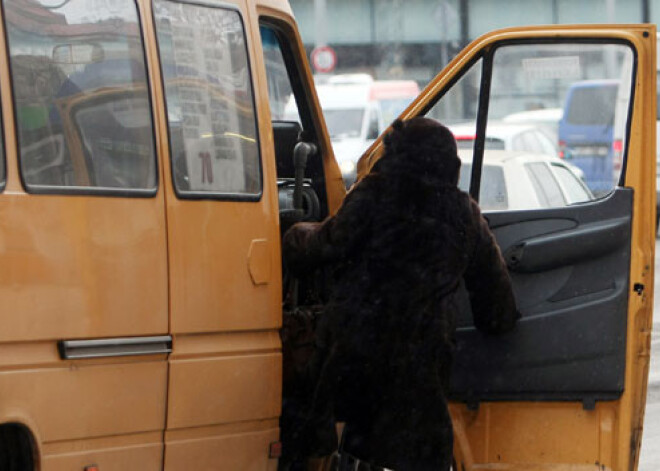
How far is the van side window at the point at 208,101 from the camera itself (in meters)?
4.87

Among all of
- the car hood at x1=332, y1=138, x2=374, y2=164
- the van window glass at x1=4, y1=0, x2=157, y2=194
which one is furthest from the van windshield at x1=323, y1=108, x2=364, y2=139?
the van window glass at x1=4, y1=0, x2=157, y2=194

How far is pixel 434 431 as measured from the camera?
510cm

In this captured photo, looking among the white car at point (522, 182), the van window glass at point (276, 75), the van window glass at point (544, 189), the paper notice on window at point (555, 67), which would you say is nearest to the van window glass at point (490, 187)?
the white car at point (522, 182)

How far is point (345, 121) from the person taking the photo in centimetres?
2777

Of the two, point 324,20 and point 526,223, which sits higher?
point 324,20

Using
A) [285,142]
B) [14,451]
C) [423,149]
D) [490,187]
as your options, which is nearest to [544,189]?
[490,187]

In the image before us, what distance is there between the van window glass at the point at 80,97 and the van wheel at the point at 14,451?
0.72m

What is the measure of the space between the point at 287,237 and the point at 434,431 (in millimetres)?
841

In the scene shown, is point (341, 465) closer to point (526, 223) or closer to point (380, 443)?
point (380, 443)

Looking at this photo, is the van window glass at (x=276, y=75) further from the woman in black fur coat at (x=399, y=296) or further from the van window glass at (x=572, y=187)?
the van window glass at (x=572, y=187)

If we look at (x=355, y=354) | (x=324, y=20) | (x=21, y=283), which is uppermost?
(x=324, y=20)

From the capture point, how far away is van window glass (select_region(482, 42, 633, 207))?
5.33 meters

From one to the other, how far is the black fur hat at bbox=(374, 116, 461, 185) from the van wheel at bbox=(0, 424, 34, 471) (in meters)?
1.51

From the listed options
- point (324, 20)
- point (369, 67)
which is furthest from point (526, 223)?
point (369, 67)
